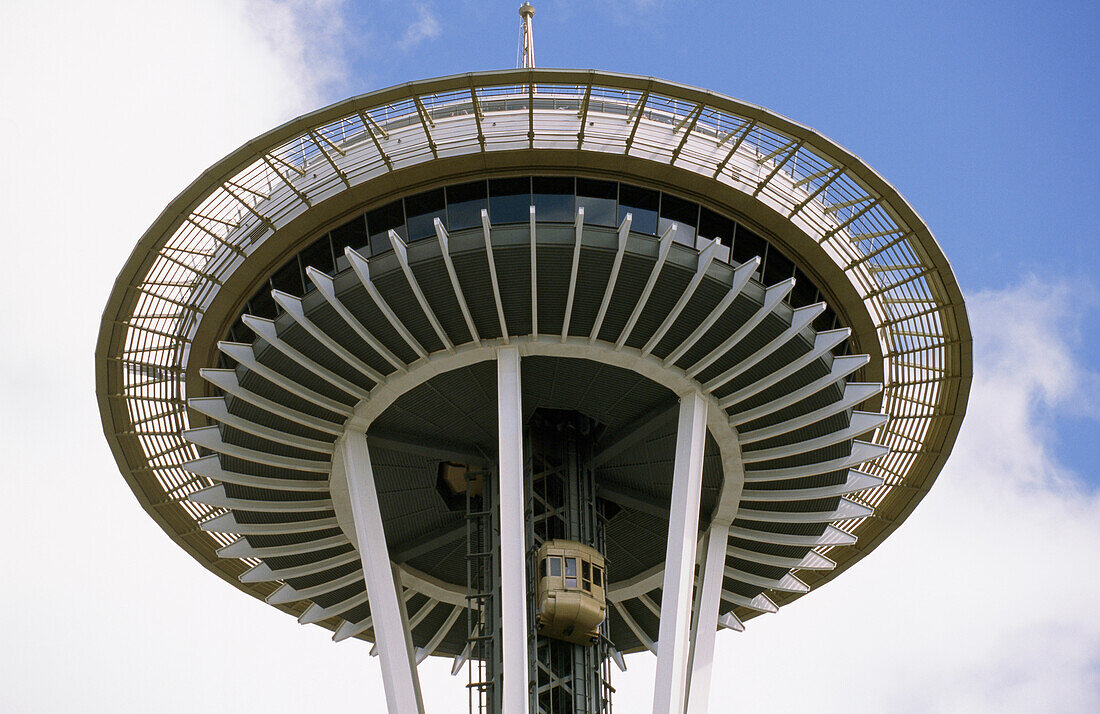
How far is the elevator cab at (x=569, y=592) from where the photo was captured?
96.0 ft

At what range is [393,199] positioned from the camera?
27.8m

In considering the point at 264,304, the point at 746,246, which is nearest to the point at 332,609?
the point at 264,304

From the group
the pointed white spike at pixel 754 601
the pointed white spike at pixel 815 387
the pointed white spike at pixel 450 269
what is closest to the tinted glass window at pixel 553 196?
the pointed white spike at pixel 450 269

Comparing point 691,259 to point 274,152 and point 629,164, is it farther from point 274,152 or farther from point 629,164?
point 274,152

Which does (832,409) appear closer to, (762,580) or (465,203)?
(762,580)

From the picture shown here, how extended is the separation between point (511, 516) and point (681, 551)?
3.89 metres

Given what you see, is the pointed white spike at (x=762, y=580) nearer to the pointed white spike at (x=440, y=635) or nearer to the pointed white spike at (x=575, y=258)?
the pointed white spike at (x=440, y=635)

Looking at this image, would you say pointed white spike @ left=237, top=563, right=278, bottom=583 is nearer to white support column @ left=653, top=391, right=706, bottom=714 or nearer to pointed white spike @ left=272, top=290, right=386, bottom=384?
pointed white spike @ left=272, top=290, right=386, bottom=384

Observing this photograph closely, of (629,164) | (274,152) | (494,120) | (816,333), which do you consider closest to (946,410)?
(816,333)

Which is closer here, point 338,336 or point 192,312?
point 338,336

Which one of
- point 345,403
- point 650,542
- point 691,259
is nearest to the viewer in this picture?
point 691,259

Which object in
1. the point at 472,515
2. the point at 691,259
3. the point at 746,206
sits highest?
the point at 746,206

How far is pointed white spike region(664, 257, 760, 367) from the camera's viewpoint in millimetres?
26359

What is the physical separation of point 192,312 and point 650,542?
556 inches
